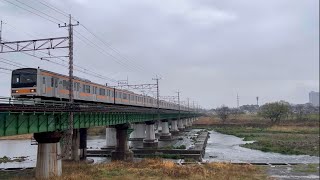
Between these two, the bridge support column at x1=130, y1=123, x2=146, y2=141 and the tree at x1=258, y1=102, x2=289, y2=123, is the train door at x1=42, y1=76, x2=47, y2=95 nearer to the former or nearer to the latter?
the bridge support column at x1=130, y1=123, x2=146, y2=141

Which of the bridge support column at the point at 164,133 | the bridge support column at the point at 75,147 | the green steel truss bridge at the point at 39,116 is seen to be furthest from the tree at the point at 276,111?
the green steel truss bridge at the point at 39,116

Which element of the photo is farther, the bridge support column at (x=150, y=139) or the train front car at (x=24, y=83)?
the bridge support column at (x=150, y=139)

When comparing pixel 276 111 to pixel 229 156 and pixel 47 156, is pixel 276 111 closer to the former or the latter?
pixel 229 156

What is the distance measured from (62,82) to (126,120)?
18.5 m

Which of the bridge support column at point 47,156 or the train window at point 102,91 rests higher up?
the train window at point 102,91

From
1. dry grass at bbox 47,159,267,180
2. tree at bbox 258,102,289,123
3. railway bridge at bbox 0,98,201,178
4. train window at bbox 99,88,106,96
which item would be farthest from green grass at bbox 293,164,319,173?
tree at bbox 258,102,289,123

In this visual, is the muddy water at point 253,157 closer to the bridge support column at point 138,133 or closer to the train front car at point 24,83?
the train front car at point 24,83

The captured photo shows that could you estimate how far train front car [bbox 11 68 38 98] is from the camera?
32.9 m

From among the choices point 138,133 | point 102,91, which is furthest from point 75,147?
point 138,133

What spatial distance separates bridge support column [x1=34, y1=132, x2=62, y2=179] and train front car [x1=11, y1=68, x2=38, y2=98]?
13.5 feet

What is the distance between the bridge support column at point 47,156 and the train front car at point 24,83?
4.10 meters

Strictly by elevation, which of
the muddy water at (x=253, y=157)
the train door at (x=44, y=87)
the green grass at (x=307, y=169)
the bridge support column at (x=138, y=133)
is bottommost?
the muddy water at (x=253, y=157)

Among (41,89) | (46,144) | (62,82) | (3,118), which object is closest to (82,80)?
(62,82)

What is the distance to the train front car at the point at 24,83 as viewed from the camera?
32906mm
